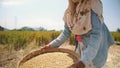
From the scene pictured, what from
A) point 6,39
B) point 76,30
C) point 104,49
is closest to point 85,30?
point 76,30

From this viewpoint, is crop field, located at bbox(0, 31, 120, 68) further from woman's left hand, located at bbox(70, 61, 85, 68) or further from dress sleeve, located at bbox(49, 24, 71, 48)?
woman's left hand, located at bbox(70, 61, 85, 68)

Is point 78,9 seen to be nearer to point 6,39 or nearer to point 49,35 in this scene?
point 6,39

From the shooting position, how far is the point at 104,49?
1.49 m

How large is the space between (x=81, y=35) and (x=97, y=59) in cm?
16

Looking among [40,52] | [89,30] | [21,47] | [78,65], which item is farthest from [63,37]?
[21,47]

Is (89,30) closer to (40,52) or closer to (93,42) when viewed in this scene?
(93,42)

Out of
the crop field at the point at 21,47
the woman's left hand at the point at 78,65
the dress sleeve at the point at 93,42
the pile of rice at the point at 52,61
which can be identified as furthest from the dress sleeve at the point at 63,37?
the crop field at the point at 21,47

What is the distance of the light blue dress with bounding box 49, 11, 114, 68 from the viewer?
1.27m

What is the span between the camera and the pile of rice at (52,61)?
4.62 ft

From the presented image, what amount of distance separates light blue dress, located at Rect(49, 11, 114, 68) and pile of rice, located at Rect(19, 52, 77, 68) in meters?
0.12

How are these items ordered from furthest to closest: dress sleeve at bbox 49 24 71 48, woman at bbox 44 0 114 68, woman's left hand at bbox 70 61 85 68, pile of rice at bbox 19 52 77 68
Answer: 1. dress sleeve at bbox 49 24 71 48
2. pile of rice at bbox 19 52 77 68
3. woman at bbox 44 0 114 68
4. woman's left hand at bbox 70 61 85 68

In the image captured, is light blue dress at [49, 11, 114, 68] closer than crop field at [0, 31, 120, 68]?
Yes

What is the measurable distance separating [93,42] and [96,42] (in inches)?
0.6

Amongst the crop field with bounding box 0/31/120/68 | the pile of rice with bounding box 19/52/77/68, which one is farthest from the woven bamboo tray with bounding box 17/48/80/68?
the crop field with bounding box 0/31/120/68
